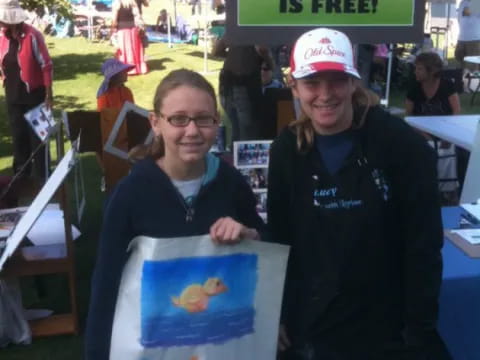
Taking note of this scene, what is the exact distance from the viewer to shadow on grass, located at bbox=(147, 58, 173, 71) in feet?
46.1

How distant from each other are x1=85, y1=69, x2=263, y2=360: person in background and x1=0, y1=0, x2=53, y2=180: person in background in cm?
473

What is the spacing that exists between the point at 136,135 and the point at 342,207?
3.14m

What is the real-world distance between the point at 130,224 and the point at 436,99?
16.7ft

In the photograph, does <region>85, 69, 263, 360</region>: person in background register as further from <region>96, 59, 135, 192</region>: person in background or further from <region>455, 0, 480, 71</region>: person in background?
<region>455, 0, 480, 71</region>: person in background

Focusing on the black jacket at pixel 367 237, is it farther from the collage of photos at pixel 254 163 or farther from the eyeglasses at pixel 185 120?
the collage of photos at pixel 254 163

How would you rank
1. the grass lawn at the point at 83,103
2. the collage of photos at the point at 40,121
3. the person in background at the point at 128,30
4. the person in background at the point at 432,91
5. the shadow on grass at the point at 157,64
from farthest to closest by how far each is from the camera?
the shadow on grass at the point at 157,64 < the person in background at the point at 128,30 < the person in background at the point at 432,91 < the collage of photos at the point at 40,121 < the grass lawn at the point at 83,103

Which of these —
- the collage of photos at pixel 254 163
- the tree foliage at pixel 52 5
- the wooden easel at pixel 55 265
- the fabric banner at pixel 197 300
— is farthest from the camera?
the tree foliage at pixel 52 5

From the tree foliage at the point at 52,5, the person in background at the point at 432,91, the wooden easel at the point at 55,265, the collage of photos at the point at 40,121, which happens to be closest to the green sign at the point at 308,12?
the wooden easel at the point at 55,265

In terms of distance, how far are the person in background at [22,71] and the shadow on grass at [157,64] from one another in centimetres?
773

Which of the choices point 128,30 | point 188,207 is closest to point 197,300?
point 188,207

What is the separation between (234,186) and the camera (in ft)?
5.77

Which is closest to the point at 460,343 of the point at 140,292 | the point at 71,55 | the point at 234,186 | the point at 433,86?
the point at 234,186

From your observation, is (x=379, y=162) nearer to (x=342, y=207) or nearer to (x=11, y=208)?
(x=342, y=207)

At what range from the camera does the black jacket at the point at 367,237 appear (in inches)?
67.2
